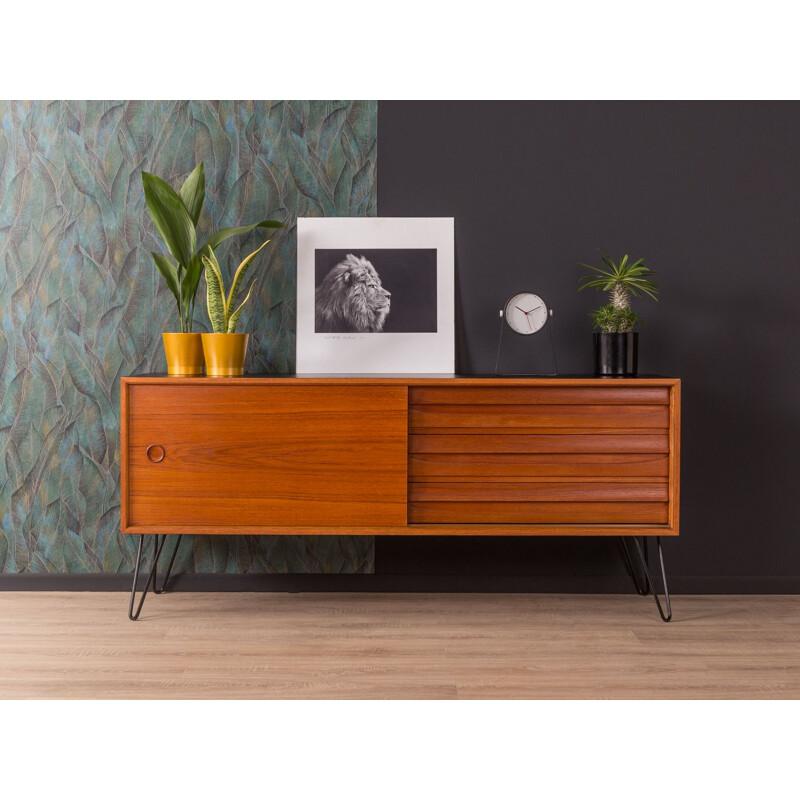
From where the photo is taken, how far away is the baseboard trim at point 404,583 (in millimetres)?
3146

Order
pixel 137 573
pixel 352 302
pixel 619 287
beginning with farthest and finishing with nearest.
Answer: pixel 352 302 → pixel 619 287 → pixel 137 573

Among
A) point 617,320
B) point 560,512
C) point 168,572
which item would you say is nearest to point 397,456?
point 560,512

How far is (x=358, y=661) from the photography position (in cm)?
246

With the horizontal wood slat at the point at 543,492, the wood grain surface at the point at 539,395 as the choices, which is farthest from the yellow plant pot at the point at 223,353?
the horizontal wood slat at the point at 543,492

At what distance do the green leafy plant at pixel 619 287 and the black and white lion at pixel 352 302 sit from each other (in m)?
0.83

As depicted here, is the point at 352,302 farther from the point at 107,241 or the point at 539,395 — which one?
the point at 107,241

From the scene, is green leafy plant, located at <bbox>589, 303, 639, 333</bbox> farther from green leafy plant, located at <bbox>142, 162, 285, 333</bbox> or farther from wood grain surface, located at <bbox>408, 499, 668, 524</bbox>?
green leafy plant, located at <bbox>142, 162, 285, 333</bbox>

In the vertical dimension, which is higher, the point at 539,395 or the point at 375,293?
the point at 375,293

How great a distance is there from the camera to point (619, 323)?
2922 millimetres

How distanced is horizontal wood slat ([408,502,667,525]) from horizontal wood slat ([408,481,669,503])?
0.8 inches

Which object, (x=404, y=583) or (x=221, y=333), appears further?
(x=404, y=583)

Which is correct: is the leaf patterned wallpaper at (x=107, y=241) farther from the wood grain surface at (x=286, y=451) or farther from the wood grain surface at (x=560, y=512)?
the wood grain surface at (x=560, y=512)

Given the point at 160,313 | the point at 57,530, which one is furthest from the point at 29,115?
the point at 57,530

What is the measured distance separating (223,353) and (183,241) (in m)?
0.46
